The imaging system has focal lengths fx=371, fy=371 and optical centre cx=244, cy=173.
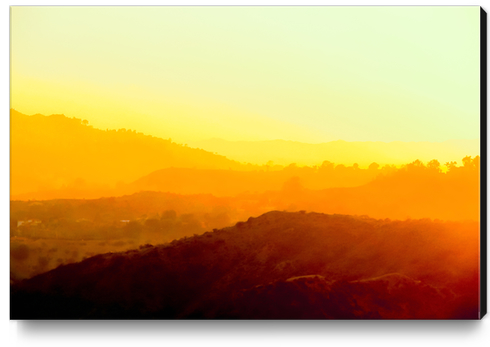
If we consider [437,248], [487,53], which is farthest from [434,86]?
[437,248]

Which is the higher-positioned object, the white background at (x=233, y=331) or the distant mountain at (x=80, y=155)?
the distant mountain at (x=80, y=155)

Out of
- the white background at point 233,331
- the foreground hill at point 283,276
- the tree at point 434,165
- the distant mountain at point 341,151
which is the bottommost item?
the white background at point 233,331

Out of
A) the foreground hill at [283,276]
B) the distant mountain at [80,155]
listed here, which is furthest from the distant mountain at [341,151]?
the foreground hill at [283,276]

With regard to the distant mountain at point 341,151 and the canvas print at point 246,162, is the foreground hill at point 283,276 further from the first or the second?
the distant mountain at point 341,151

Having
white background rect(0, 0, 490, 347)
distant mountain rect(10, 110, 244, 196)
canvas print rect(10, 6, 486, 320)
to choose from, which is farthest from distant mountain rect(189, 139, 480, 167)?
white background rect(0, 0, 490, 347)

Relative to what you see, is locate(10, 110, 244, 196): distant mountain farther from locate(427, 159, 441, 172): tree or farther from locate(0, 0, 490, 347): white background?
locate(427, 159, 441, 172): tree

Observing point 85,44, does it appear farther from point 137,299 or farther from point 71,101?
point 137,299
